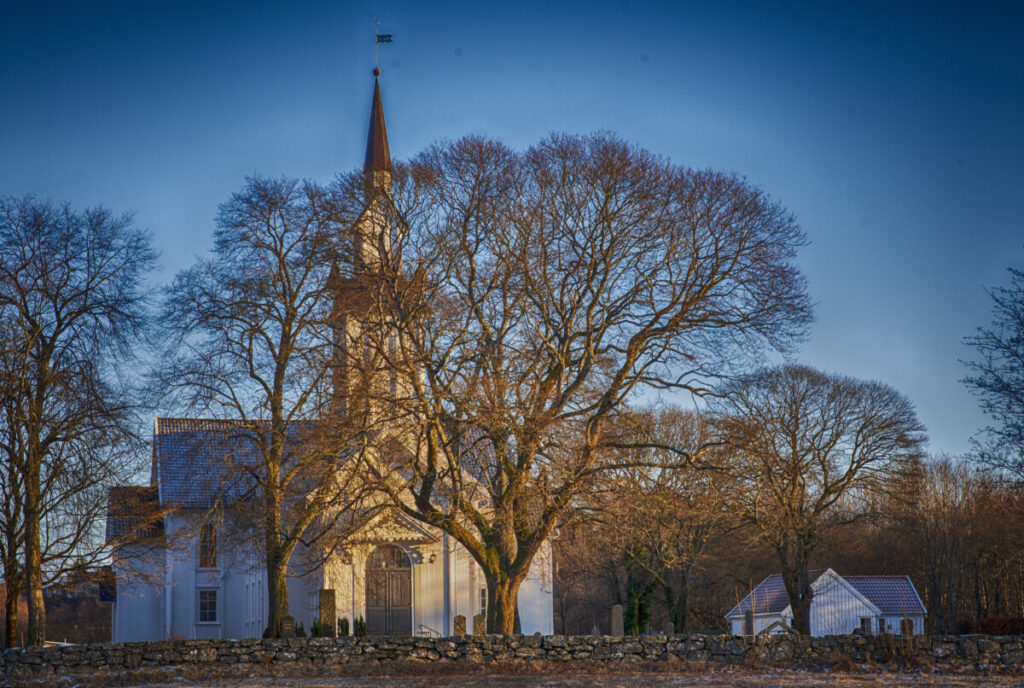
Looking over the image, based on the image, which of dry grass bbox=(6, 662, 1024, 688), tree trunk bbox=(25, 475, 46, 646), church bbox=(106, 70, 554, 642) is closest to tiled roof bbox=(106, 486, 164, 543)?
church bbox=(106, 70, 554, 642)

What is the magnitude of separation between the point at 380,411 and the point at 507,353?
307 cm

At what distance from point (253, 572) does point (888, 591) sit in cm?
3343

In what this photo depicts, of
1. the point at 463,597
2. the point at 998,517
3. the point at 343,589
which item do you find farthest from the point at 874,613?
the point at 343,589

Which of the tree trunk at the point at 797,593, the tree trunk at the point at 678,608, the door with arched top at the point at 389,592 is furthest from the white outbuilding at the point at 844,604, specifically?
the door with arched top at the point at 389,592

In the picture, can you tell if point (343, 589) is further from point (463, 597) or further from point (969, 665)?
point (969, 665)

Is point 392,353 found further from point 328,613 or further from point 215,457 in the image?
point 328,613

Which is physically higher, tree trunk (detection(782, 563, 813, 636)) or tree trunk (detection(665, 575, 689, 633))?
tree trunk (detection(782, 563, 813, 636))

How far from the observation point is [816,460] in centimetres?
3897

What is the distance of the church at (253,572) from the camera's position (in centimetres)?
2680

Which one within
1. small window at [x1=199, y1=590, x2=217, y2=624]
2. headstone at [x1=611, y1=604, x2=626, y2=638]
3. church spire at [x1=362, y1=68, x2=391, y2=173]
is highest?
church spire at [x1=362, y1=68, x2=391, y2=173]

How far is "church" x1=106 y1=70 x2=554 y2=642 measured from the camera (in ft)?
87.9

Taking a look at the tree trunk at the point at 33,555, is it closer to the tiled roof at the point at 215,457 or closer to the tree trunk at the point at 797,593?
the tiled roof at the point at 215,457

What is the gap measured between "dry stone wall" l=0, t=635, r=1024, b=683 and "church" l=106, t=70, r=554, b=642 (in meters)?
5.36

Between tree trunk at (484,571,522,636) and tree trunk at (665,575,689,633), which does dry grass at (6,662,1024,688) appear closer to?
tree trunk at (484,571,522,636)
